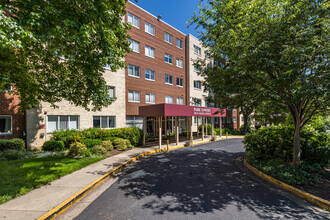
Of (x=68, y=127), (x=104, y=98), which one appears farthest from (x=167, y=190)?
(x=68, y=127)

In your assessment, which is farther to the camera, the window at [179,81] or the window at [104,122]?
the window at [179,81]

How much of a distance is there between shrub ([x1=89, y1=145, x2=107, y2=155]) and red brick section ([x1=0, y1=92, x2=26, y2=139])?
6360 millimetres

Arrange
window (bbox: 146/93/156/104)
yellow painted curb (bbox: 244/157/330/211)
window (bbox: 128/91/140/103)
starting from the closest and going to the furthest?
1. yellow painted curb (bbox: 244/157/330/211)
2. window (bbox: 128/91/140/103)
3. window (bbox: 146/93/156/104)

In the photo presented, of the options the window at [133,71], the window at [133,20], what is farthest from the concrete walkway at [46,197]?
the window at [133,20]

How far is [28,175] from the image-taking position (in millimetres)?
6789

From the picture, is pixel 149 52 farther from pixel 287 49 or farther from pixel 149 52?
pixel 287 49

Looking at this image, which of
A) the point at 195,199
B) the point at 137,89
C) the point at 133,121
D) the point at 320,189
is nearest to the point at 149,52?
the point at 137,89

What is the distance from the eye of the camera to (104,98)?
900 cm

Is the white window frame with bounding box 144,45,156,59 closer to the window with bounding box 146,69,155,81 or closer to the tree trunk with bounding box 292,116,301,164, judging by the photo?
the window with bounding box 146,69,155,81

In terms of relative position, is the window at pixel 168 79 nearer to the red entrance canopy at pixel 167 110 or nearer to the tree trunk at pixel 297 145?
the red entrance canopy at pixel 167 110

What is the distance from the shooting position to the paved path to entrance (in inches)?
175

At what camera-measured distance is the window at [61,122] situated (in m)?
13.7

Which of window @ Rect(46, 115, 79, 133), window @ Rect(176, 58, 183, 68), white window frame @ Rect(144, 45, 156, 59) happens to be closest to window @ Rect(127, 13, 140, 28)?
white window frame @ Rect(144, 45, 156, 59)

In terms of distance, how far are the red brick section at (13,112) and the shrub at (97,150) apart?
20.9ft
